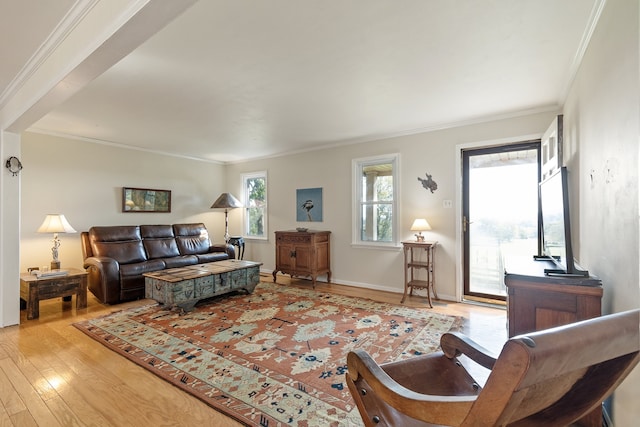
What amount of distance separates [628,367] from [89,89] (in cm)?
397

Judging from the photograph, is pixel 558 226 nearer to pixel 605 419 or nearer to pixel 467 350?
pixel 605 419

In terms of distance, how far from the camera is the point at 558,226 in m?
1.98

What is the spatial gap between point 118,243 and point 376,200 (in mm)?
3983

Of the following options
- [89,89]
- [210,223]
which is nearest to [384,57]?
[89,89]

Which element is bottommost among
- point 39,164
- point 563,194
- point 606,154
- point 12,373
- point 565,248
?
point 12,373

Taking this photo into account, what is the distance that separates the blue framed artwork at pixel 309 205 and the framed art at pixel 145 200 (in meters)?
2.53

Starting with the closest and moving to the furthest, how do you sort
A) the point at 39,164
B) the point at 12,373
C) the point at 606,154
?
1. the point at 606,154
2. the point at 12,373
3. the point at 39,164

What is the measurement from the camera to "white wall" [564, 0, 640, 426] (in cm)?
130

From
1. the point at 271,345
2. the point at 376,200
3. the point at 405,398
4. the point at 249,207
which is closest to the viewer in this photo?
the point at 405,398

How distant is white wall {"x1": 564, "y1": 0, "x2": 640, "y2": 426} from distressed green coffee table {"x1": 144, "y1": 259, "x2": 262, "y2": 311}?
3.61 metres

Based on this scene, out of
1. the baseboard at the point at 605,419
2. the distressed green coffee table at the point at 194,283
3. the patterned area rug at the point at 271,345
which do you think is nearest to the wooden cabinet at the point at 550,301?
the baseboard at the point at 605,419

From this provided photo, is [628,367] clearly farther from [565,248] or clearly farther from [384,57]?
[384,57]

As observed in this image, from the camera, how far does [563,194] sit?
6.06 feet

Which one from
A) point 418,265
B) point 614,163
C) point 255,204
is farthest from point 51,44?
point 255,204
